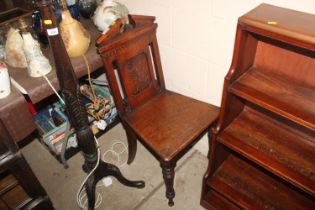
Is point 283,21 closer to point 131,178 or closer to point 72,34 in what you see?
point 72,34

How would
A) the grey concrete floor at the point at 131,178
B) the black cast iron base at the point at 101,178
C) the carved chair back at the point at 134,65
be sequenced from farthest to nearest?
the grey concrete floor at the point at 131,178, the black cast iron base at the point at 101,178, the carved chair back at the point at 134,65

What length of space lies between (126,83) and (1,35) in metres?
0.72

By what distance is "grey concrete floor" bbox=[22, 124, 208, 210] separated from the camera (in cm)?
169

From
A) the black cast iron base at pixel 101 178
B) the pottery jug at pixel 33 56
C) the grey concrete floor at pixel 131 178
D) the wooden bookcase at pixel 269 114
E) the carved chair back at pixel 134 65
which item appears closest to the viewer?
the wooden bookcase at pixel 269 114

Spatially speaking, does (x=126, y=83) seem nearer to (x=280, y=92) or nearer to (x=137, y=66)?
(x=137, y=66)

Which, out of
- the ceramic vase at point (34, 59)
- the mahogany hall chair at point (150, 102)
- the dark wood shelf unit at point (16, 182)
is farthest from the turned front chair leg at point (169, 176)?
the ceramic vase at point (34, 59)

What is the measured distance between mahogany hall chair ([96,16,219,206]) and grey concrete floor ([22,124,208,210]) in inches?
5.5

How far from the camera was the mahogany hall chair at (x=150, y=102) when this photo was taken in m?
1.40

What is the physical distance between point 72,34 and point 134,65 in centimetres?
39

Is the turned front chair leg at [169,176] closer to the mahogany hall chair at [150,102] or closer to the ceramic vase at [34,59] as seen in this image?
the mahogany hall chair at [150,102]

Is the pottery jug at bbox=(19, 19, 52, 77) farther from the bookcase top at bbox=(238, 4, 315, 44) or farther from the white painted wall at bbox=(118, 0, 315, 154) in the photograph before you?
the bookcase top at bbox=(238, 4, 315, 44)

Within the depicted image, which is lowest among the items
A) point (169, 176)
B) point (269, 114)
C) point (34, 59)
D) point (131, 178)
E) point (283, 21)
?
point (131, 178)

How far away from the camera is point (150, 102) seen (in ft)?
5.49

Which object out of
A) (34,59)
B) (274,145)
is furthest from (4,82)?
(274,145)
